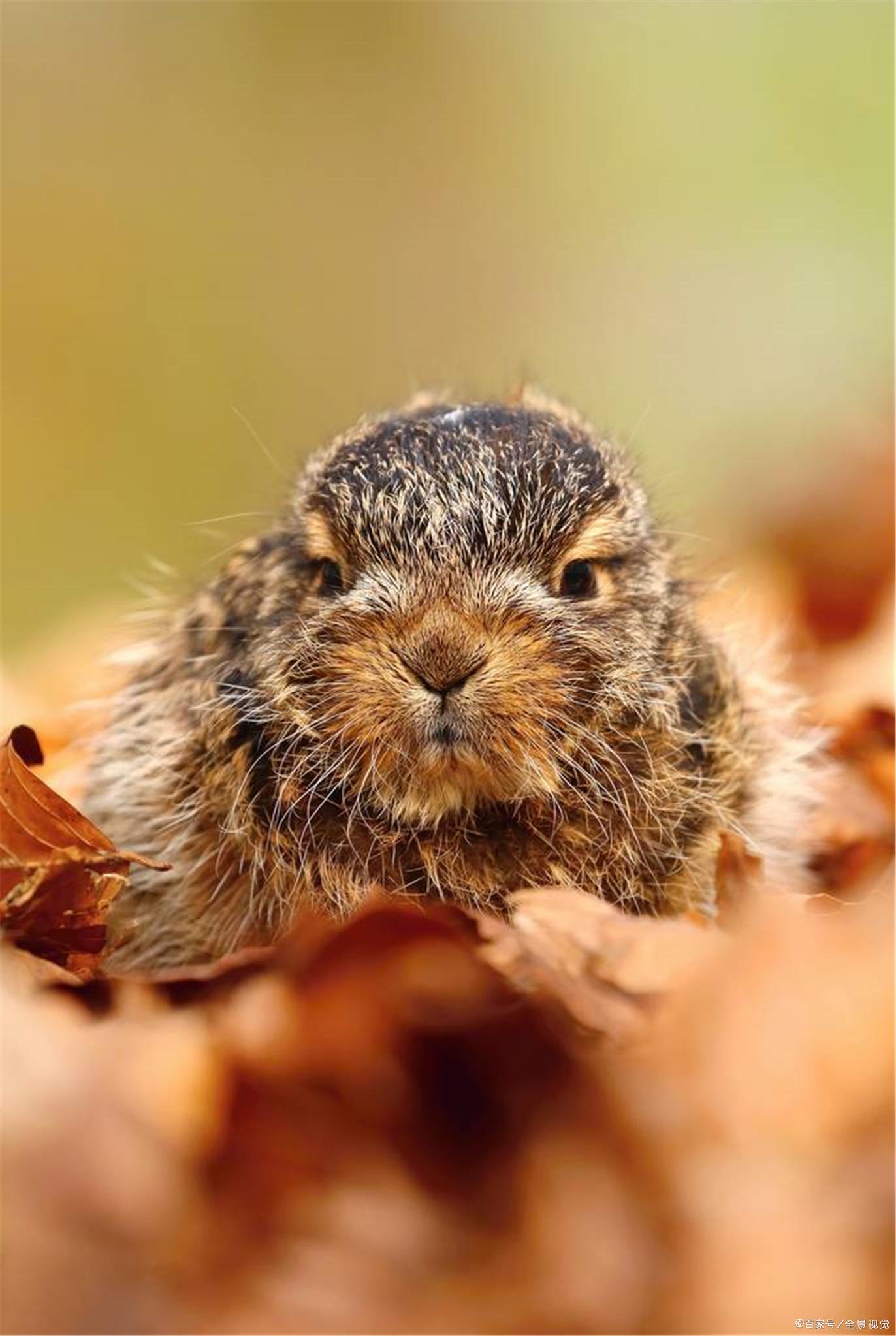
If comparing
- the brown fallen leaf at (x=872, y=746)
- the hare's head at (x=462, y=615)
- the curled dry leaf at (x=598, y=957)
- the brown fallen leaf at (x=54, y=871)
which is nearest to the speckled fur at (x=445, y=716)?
the hare's head at (x=462, y=615)

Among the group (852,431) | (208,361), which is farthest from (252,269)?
(852,431)

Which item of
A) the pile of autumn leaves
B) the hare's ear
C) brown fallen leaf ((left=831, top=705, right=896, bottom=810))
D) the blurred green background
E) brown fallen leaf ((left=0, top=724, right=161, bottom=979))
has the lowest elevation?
brown fallen leaf ((left=831, top=705, right=896, bottom=810))

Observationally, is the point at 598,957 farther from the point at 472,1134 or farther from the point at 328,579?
the point at 328,579

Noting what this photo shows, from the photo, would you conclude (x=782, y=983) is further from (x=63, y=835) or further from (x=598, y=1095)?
(x=63, y=835)

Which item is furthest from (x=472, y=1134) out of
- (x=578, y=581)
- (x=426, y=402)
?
(x=426, y=402)

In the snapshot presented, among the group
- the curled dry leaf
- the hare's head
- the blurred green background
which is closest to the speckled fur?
the hare's head

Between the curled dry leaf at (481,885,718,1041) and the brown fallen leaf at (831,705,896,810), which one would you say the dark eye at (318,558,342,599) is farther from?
the brown fallen leaf at (831,705,896,810)
